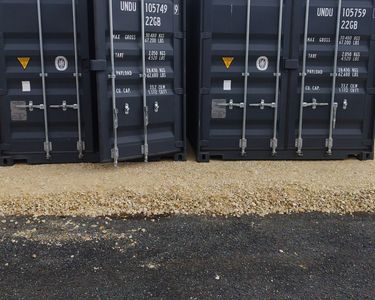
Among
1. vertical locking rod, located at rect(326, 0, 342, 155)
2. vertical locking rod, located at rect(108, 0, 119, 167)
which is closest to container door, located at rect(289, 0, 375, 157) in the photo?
vertical locking rod, located at rect(326, 0, 342, 155)

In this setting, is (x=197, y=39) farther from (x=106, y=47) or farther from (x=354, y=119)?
(x=354, y=119)

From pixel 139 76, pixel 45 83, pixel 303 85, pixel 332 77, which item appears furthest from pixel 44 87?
pixel 332 77

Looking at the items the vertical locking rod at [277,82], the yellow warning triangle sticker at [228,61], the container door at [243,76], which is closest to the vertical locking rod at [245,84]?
the container door at [243,76]

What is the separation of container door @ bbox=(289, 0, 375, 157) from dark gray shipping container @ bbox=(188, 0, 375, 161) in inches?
0.5

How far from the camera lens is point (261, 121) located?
270 inches

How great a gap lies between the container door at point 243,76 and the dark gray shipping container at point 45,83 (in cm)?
167

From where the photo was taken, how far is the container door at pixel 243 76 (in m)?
6.52

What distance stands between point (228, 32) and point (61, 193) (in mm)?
3096

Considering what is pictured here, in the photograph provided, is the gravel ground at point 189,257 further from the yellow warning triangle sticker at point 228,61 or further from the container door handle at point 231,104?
the yellow warning triangle sticker at point 228,61

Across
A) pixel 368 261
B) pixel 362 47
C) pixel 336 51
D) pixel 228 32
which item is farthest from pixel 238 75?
pixel 368 261

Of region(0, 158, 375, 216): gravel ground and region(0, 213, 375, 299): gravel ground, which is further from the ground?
region(0, 158, 375, 216): gravel ground

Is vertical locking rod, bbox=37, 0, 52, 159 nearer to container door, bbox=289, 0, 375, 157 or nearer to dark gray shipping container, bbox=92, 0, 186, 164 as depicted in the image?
dark gray shipping container, bbox=92, 0, 186, 164

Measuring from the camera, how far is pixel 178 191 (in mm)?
5652

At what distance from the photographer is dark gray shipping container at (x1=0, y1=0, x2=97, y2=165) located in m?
6.29
